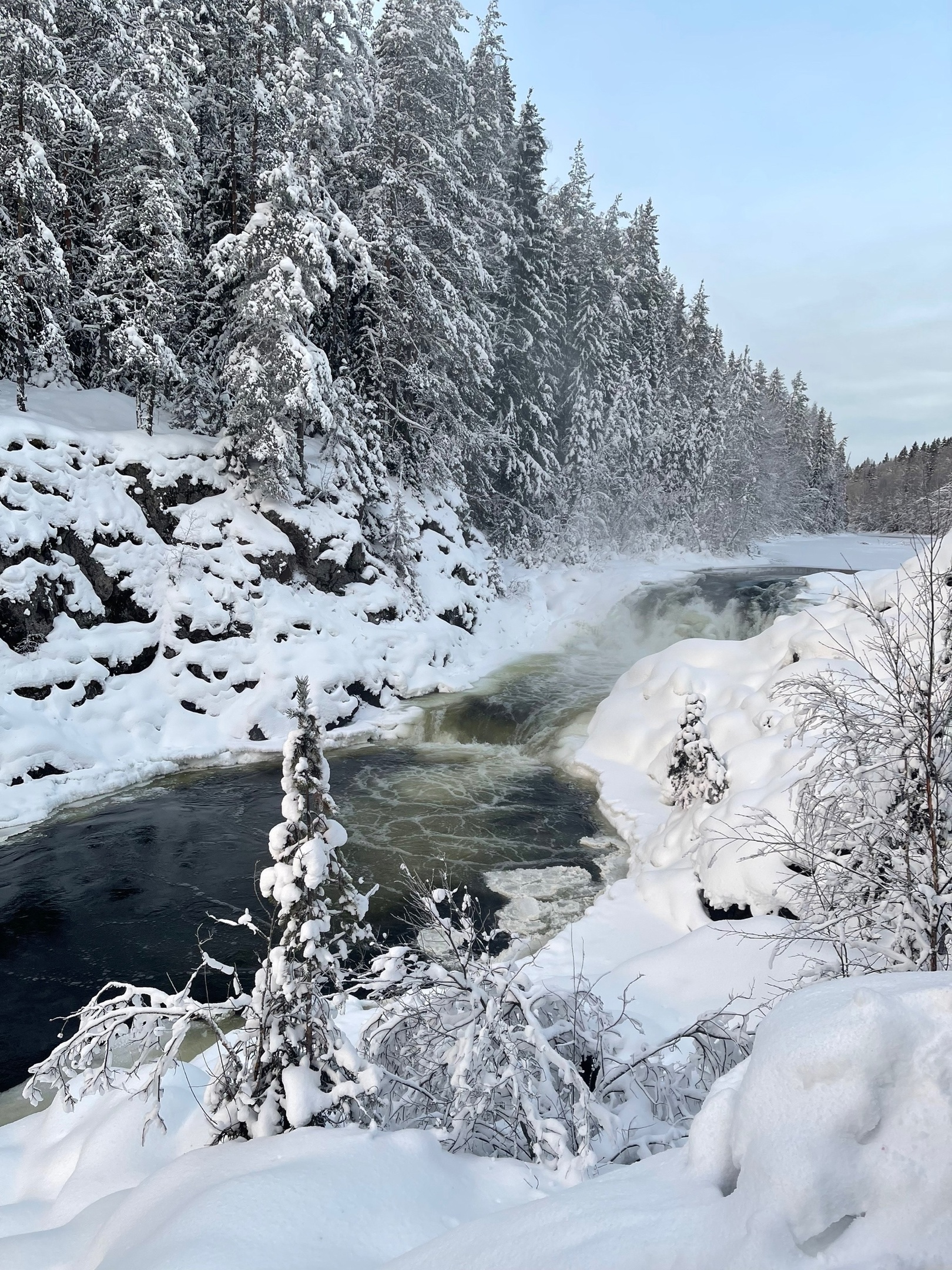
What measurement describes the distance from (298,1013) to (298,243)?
57.6 ft

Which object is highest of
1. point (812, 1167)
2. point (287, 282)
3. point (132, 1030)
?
point (287, 282)

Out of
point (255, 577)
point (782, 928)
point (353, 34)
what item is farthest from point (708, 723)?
point (353, 34)

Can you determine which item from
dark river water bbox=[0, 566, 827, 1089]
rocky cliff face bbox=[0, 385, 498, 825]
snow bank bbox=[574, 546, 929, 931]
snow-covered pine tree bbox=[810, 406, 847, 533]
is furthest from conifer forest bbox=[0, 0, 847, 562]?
snow-covered pine tree bbox=[810, 406, 847, 533]

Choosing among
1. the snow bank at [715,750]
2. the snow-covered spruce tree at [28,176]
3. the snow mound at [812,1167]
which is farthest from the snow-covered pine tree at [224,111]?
the snow mound at [812,1167]

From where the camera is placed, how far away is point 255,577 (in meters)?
17.8

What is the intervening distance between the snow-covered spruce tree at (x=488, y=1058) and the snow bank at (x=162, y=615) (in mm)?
9951

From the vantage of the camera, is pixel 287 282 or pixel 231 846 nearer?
pixel 231 846

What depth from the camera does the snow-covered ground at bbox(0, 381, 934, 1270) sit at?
5.50 feet

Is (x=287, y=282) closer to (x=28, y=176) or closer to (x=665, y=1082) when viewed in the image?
(x=28, y=176)

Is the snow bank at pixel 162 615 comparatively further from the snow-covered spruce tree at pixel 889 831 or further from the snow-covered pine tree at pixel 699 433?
the snow-covered pine tree at pixel 699 433

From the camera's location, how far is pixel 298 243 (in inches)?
658

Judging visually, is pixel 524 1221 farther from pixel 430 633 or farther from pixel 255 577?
pixel 430 633

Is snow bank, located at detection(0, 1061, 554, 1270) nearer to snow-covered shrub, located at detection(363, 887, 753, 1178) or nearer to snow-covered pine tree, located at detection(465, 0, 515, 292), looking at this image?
snow-covered shrub, located at detection(363, 887, 753, 1178)

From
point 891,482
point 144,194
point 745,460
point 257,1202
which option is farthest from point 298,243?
point 891,482
